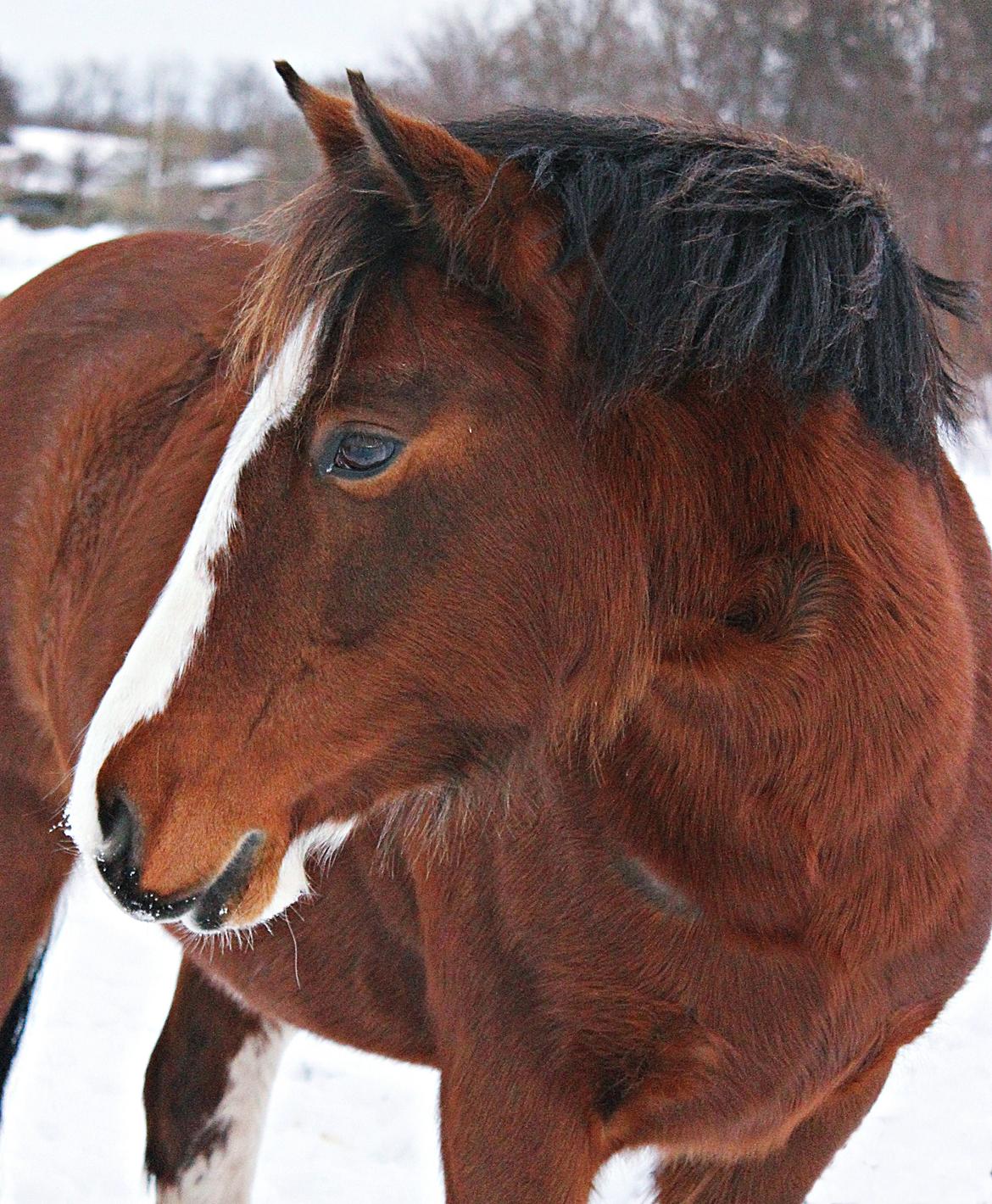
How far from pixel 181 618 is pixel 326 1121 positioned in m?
2.65

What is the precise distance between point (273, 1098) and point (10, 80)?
54591mm

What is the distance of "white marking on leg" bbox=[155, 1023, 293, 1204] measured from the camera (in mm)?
3107

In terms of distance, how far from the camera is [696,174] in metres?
1.60

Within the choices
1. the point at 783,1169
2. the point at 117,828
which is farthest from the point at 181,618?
the point at 783,1169

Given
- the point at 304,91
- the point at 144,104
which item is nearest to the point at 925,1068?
the point at 304,91

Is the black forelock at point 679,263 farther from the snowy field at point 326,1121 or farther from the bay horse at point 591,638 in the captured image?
the snowy field at point 326,1121

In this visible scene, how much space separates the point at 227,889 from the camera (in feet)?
5.16

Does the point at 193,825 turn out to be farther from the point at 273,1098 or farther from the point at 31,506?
the point at 273,1098

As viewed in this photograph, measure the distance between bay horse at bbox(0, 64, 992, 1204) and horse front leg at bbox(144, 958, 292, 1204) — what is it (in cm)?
125

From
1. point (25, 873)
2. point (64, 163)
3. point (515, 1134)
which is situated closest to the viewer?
point (515, 1134)

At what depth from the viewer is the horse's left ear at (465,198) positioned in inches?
58.0

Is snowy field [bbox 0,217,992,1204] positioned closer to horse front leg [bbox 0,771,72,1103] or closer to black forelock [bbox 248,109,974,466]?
horse front leg [bbox 0,771,72,1103]

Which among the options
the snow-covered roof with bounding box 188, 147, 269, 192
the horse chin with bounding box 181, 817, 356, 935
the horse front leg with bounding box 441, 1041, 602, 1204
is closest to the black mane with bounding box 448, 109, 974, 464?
the horse chin with bounding box 181, 817, 356, 935

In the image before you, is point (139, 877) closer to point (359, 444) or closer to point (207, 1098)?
point (359, 444)
